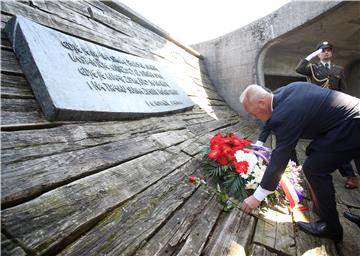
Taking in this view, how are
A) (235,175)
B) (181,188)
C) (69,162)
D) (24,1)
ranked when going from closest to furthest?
(69,162), (181,188), (24,1), (235,175)

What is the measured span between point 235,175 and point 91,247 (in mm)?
1670

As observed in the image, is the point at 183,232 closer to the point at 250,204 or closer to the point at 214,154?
the point at 250,204

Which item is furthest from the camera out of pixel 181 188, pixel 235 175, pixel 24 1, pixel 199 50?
pixel 199 50

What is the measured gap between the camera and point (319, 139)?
233cm

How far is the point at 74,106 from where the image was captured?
2041mm

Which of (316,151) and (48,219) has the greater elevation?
(48,219)

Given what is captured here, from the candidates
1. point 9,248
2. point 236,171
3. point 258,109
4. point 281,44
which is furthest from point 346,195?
point 281,44

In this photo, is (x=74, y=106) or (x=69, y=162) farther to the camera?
(x=74, y=106)

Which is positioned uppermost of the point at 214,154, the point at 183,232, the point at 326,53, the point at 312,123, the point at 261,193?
the point at 326,53

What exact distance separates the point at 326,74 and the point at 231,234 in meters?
3.66

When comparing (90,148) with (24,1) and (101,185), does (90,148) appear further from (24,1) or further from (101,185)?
(24,1)

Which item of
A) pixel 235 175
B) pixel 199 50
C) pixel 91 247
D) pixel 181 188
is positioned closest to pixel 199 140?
pixel 235 175

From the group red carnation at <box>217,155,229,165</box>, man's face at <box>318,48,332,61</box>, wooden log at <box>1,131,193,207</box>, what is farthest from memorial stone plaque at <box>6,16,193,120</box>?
man's face at <box>318,48,332,61</box>

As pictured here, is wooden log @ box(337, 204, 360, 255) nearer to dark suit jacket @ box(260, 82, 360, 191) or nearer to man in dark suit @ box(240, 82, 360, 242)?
man in dark suit @ box(240, 82, 360, 242)
